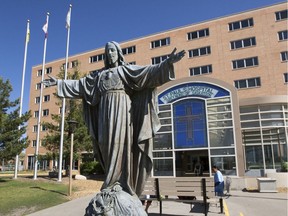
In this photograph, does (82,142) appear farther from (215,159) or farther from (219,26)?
(219,26)

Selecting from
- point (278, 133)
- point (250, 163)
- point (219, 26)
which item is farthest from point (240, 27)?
point (250, 163)

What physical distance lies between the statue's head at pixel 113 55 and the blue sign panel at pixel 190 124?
19157mm

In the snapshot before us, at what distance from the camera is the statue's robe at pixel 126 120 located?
4223 millimetres

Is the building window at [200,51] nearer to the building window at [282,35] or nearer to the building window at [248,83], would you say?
the building window at [248,83]

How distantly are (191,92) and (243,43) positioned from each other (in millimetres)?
16503

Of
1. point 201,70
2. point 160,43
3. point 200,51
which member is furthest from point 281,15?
point 160,43

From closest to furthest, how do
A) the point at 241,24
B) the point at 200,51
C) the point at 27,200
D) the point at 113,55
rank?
1. the point at 113,55
2. the point at 27,200
3. the point at 241,24
4. the point at 200,51

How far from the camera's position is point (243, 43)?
119 ft

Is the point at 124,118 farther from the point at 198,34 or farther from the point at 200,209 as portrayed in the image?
the point at 198,34

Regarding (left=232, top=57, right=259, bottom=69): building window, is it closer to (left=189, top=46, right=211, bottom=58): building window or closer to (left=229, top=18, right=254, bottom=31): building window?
(left=189, top=46, right=211, bottom=58): building window

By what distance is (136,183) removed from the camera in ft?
14.4

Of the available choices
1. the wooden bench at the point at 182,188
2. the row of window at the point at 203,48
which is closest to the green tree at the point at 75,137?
the wooden bench at the point at 182,188

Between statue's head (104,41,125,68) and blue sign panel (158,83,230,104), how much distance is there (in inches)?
757

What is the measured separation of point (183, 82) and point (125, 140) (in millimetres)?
20435
